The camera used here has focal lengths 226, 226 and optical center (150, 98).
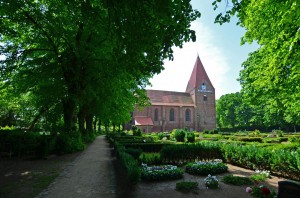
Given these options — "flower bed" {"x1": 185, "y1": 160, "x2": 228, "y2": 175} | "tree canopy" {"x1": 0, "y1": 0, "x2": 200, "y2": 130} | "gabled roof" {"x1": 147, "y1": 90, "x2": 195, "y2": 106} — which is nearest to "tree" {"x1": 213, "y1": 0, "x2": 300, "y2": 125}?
"tree canopy" {"x1": 0, "y1": 0, "x2": 200, "y2": 130}

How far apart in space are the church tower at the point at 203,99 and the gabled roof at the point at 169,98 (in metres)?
2.43

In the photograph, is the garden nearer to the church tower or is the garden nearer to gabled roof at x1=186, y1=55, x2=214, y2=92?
the church tower

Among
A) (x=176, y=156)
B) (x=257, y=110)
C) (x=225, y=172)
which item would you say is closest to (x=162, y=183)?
(x=225, y=172)

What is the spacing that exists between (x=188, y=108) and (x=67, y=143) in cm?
5440

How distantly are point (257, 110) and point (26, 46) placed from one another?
2621 inches

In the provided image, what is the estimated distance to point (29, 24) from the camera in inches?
553

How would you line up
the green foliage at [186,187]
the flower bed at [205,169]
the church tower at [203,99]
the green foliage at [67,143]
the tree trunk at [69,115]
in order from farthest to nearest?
the church tower at [203,99] < the tree trunk at [69,115] < the green foliage at [67,143] < the flower bed at [205,169] < the green foliage at [186,187]

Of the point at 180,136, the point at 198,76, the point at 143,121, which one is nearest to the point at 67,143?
the point at 180,136

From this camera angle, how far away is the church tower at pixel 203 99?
67.4 meters

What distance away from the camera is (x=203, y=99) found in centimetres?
6881

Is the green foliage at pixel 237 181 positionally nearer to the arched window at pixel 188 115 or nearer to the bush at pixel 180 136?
the bush at pixel 180 136

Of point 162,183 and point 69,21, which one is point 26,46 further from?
point 162,183

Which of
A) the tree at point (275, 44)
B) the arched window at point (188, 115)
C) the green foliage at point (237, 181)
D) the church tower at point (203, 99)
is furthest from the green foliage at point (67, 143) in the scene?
the church tower at point (203, 99)

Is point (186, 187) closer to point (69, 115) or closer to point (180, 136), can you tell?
point (69, 115)
